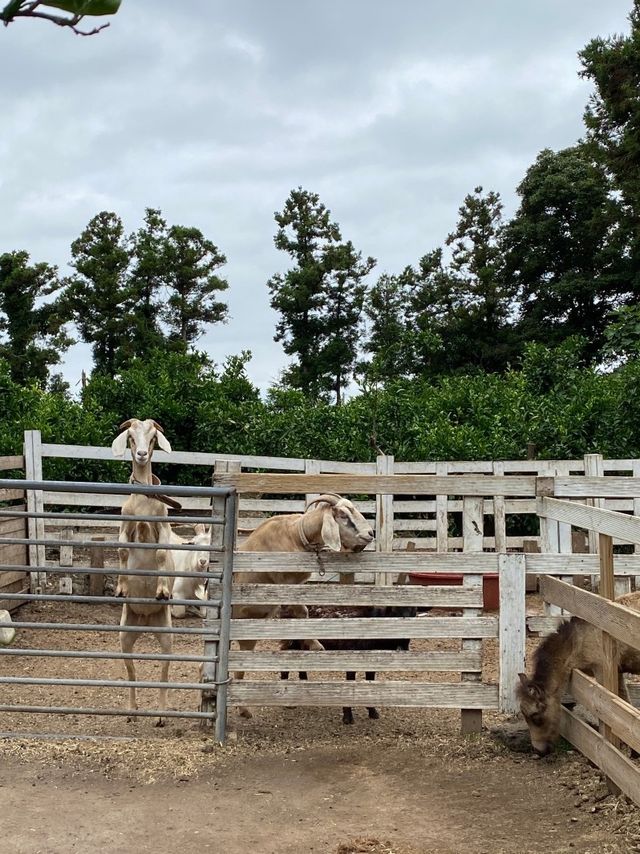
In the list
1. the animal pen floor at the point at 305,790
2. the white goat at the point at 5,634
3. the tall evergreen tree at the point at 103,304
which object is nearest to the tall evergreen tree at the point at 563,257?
the tall evergreen tree at the point at 103,304

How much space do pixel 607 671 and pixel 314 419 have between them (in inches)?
413

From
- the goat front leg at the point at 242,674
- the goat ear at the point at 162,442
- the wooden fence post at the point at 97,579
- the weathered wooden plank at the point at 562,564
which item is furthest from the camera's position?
the wooden fence post at the point at 97,579

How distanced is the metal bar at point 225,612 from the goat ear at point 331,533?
60 centimetres

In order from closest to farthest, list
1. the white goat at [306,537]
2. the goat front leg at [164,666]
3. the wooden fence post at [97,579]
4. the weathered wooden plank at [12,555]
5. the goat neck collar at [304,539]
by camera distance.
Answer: the white goat at [306,537] → the goat neck collar at [304,539] → the goat front leg at [164,666] → the weathered wooden plank at [12,555] → the wooden fence post at [97,579]

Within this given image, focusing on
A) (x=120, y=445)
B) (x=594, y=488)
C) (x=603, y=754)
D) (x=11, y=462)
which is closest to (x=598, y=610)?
(x=603, y=754)

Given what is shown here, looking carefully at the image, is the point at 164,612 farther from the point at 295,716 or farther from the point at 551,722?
the point at 551,722

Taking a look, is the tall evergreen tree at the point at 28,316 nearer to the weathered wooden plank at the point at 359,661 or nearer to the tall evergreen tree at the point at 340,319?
the tall evergreen tree at the point at 340,319

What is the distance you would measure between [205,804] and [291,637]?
122 cm

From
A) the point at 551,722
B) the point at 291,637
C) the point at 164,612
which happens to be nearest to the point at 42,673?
the point at 164,612

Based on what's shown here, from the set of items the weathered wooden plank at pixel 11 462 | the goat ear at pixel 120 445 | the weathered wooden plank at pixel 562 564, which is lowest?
the weathered wooden plank at pixel 562 564

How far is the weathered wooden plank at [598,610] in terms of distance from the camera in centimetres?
419

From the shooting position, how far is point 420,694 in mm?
5723

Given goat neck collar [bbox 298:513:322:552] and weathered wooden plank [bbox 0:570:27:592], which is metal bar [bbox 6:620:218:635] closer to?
goat neck collar [bbox 298:513:322:552]

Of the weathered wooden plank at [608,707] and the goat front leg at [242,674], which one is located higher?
the weathered wooden plank at [608,707]
